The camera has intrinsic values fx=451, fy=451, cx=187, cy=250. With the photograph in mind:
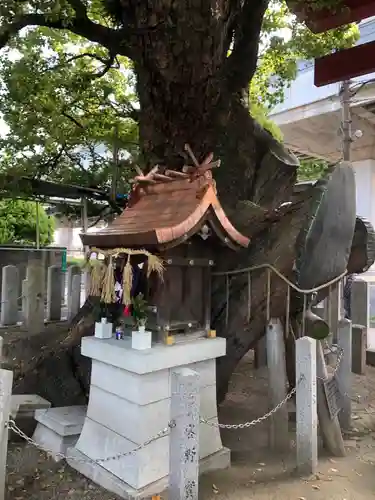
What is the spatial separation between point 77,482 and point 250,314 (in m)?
2.29

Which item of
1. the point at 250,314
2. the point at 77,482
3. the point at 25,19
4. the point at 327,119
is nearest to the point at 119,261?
the point at 250,314

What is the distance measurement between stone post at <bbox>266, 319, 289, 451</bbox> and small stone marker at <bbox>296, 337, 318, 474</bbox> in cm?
57

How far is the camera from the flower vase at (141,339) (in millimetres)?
3783

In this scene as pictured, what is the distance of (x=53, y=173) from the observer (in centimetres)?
1020

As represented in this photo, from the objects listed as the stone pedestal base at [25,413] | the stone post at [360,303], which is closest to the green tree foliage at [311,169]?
the stone post at [360,303]

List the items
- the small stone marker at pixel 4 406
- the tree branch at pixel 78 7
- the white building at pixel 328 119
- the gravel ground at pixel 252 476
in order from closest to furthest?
the small stone marker at pixel 4 406 < the gravel ground at pixel 252 476 < the tree branch at pixel 78 7 < the white building at pixel 328 119

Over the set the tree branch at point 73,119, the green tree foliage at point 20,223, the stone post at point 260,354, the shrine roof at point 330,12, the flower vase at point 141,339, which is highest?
the shrine roof at point 330,12

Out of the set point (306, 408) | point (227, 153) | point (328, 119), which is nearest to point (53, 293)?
point (227, 153)

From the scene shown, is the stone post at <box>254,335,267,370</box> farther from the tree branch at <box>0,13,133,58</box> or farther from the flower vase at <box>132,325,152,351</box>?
the tree branch at <box>0,13,133,58</box>

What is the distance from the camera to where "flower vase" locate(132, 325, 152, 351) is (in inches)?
149

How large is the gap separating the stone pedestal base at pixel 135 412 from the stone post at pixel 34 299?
4876 millimetres

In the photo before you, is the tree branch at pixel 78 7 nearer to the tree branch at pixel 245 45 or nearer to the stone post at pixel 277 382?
the tree branch at pixel 245 45

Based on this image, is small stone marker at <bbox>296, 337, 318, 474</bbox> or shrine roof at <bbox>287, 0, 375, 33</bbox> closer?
small stone marker at <bbox>296, 337, 318, 474</bbox>

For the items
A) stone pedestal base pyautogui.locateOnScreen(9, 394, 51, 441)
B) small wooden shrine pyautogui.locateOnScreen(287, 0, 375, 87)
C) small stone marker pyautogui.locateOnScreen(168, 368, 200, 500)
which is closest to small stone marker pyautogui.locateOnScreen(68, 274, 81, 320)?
Result: stone pedestal base pyautogui.locateOnScreen(9, 394, 51, 441)
